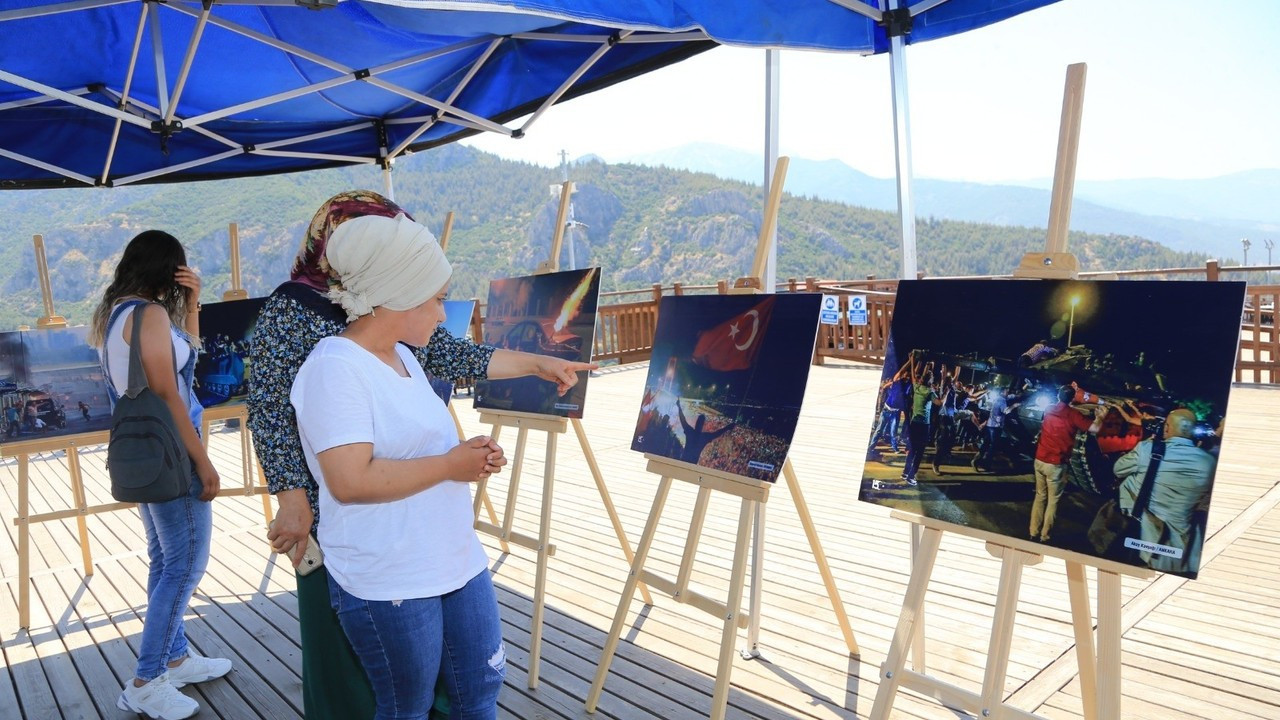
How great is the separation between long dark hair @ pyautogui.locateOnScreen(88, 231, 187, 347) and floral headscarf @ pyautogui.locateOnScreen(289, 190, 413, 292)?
117 centimetres

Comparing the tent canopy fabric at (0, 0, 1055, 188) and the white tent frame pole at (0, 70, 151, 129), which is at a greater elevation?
the tent canopy fabric at (0, 0, 1055, 188)

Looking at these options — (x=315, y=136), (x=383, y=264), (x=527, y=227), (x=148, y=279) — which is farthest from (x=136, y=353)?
(x=527, y=227)

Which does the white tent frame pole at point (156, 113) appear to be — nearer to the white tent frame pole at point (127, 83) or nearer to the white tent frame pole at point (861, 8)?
the white tent frame pole at point (127, 83)

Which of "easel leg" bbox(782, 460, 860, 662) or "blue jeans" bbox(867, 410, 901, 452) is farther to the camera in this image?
"easel leg" bbox(782, 460, 860, 662)

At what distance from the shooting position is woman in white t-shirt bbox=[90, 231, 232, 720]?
7.90ft

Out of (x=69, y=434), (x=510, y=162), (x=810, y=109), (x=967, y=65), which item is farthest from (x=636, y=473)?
(x=967, y=65)

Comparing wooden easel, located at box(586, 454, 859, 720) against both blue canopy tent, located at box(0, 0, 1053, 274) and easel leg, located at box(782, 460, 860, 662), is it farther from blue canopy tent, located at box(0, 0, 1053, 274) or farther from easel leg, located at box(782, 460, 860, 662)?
blue canopy tent, located at box(0, 0, 1053, 274)

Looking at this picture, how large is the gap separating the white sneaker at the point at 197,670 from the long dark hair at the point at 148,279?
1.14 meters

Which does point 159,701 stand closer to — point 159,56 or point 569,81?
point 159,56

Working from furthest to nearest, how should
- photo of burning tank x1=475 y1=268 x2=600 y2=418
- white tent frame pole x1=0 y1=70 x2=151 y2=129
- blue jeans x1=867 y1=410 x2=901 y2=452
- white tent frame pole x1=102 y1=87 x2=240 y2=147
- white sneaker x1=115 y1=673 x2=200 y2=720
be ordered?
white tent frame pole x1=102 y1=87 x2=240 y2=147 → white tent frame pole x1=0 y1=70 x2=151 y2=129 → photo of burning tank x1=475 y1=268 x2=600 y2=418 → white sneaker x1=115 y1=673 x2=200 y2=720 → blue jeans x1=867 y1=410 x2=901 y2=452

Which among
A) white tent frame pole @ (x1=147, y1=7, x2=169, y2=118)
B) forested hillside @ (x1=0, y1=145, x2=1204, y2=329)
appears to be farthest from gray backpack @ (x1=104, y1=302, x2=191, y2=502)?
forested hillside @ (x1=0, y1=145, x2=1204, y2=329)

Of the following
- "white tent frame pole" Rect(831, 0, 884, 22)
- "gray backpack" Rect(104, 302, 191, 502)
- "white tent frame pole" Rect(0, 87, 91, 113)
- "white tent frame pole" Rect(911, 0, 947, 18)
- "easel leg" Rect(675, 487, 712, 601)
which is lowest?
"easel leg" Rect(675, 487, 712, 601)

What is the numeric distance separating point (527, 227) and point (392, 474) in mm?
46633

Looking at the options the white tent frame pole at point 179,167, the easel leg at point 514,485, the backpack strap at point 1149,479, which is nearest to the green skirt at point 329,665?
the backpack strap at point 1149,479
